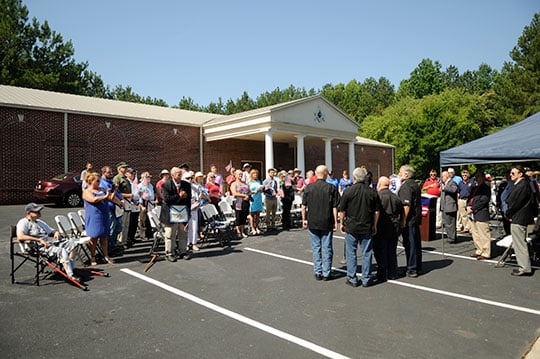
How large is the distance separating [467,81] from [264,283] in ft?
272

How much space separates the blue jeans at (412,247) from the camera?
6.04 m

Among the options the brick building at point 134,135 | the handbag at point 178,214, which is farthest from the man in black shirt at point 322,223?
the brick building at point 134,135

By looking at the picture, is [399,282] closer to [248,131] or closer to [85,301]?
[85,301]

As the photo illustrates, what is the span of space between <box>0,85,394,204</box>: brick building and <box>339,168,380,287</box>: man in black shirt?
15027 mm

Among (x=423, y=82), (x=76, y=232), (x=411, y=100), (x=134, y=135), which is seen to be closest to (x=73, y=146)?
(x=134, y=135)

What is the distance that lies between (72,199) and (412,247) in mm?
13827

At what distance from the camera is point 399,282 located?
576 centimetres

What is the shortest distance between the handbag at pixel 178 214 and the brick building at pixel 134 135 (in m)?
13.1

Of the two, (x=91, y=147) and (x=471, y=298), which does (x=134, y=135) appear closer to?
(x=91, y=147)

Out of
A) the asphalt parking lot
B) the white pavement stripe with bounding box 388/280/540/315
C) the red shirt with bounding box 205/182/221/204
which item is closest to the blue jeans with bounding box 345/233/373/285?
the asphalt parking lot

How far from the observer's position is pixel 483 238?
7.32 metres

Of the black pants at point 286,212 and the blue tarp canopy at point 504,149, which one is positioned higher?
the blue tarp canopy at point 504,149

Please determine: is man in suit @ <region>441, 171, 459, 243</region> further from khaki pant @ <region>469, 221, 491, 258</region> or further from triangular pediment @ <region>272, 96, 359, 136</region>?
triangular pediment @ <region>272, 96, 359, 136</region>

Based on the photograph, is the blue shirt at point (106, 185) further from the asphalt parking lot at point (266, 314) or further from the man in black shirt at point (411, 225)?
the man in black shirt at point (411, 225)
